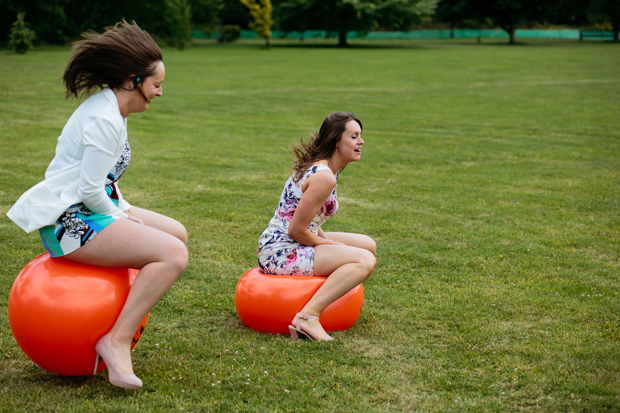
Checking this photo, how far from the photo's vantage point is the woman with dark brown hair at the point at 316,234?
4.25 m

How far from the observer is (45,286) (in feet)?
11.4

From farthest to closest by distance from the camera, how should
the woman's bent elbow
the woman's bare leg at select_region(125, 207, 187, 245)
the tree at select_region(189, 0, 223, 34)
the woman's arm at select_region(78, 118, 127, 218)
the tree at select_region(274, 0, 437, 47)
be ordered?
the tree at select_region(189, 0, 223, 34) < the tree at select_region(274, 0, 437, 47) < the woman's bent elbow < the woman's bare leg at select_region(125, 207, 187, 245) < the woman's arm at select_region(78, 118, 127, 218)

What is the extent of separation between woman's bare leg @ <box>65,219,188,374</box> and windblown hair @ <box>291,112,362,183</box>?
4.37 ft

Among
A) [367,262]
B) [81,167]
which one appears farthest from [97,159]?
[367,262]

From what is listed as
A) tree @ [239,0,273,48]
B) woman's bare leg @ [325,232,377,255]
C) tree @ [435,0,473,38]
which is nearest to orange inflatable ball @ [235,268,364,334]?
woman's bare leg @ [325,232,377,255]

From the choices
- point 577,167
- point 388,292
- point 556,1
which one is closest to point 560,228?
point 388,292

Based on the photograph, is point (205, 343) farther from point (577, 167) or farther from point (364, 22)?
point (364, 22)

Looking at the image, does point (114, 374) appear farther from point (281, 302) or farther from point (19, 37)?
point (19, 37)

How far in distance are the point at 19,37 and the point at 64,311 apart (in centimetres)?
3693

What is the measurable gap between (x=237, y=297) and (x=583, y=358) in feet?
8.24

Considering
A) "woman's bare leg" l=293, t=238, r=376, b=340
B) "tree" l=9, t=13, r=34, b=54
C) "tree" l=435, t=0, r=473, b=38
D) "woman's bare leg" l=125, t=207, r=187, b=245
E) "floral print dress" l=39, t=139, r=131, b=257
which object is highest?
"tree" l=435, t=0, r=473, b=38

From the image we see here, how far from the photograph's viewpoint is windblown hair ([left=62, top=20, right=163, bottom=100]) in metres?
3.41

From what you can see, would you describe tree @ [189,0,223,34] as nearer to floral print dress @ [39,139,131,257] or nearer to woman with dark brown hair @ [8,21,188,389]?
woman with dark brown hair @ [8,21,188,389]

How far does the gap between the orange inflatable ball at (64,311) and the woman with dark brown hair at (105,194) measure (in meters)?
0.08
